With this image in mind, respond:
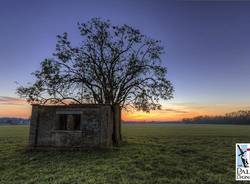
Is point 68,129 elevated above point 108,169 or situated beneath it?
elevated above

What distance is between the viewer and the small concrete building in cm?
1855

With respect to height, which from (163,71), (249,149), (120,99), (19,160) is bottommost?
(19,160)

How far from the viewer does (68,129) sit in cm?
1945

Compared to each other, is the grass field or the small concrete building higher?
the small concrete building

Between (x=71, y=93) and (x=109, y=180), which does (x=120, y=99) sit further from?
(x=109, y=180)

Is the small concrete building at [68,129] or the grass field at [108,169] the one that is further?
the small concrete building at [68,129]

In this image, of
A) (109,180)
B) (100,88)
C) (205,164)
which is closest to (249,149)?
(205,164)

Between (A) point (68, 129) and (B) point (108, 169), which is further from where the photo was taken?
(A) point (68, 129)

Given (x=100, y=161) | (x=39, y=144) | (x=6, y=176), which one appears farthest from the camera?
(x=39, y=144)

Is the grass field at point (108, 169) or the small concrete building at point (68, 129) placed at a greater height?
the small concrete building at point (68, 129)

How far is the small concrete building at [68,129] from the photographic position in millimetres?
18547

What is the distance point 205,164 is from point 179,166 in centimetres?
196

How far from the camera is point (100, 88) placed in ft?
83.3

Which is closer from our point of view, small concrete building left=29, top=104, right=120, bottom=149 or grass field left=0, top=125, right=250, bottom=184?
grass field left=0, top=125, right=250, bottom=184
